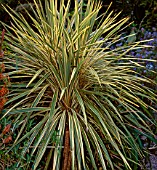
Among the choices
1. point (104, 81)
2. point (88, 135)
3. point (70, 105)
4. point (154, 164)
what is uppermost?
point (104, 81)

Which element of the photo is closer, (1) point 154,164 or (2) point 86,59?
(2) point 86,59

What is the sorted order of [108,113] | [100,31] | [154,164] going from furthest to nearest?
[154,164] → [100,31] → [108,113]

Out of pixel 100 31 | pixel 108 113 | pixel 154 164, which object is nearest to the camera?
pixel 108 113

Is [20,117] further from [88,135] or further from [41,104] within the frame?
[88,135]

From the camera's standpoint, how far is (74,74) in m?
2.70

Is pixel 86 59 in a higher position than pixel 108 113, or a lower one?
higher

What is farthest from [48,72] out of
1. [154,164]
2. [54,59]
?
[154,164]

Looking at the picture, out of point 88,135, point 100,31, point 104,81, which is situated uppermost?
point 100,31

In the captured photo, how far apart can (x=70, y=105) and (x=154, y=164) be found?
3.94 feet

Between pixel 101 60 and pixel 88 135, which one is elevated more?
pixel 101 60

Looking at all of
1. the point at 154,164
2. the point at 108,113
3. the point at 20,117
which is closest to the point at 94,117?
the point at 108,113

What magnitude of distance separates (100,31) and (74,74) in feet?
1.37

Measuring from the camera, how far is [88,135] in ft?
9.21

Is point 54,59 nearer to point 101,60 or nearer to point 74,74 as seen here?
point 74,74
